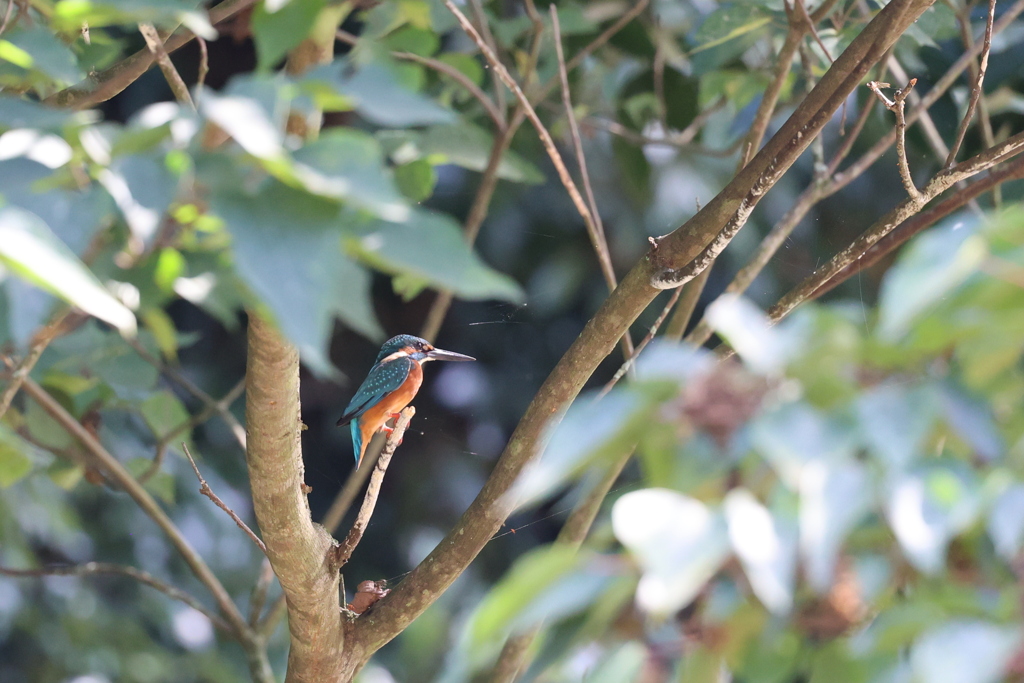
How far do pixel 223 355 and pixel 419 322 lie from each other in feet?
2.21

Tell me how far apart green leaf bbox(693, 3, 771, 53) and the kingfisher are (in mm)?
954

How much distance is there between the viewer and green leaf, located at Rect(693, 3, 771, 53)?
1757mm

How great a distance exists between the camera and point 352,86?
47 centimetres

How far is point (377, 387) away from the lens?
2352mm

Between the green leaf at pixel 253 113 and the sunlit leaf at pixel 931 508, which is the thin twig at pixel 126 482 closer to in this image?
the green leaf at pixel 253 113

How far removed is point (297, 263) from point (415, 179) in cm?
94

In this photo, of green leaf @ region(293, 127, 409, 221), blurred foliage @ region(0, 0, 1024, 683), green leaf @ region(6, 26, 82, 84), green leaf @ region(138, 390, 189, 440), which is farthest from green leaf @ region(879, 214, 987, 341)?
green leaf @ region(138, 390, 189, 440)

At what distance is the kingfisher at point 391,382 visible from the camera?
2.35 metres

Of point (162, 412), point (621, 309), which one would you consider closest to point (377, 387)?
point (162, 412)

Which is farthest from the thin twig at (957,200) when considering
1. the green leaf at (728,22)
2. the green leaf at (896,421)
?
the green leaf at (896,421)

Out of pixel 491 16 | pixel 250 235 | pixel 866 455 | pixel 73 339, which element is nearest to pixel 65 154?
pixel 250 235

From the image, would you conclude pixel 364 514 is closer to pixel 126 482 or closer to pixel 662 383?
pixel 126 482

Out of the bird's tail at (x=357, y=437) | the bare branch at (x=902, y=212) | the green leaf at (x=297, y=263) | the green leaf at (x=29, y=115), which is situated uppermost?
the green leaf at (x=29, y=115)

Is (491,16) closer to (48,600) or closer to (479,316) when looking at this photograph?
(479,316)
